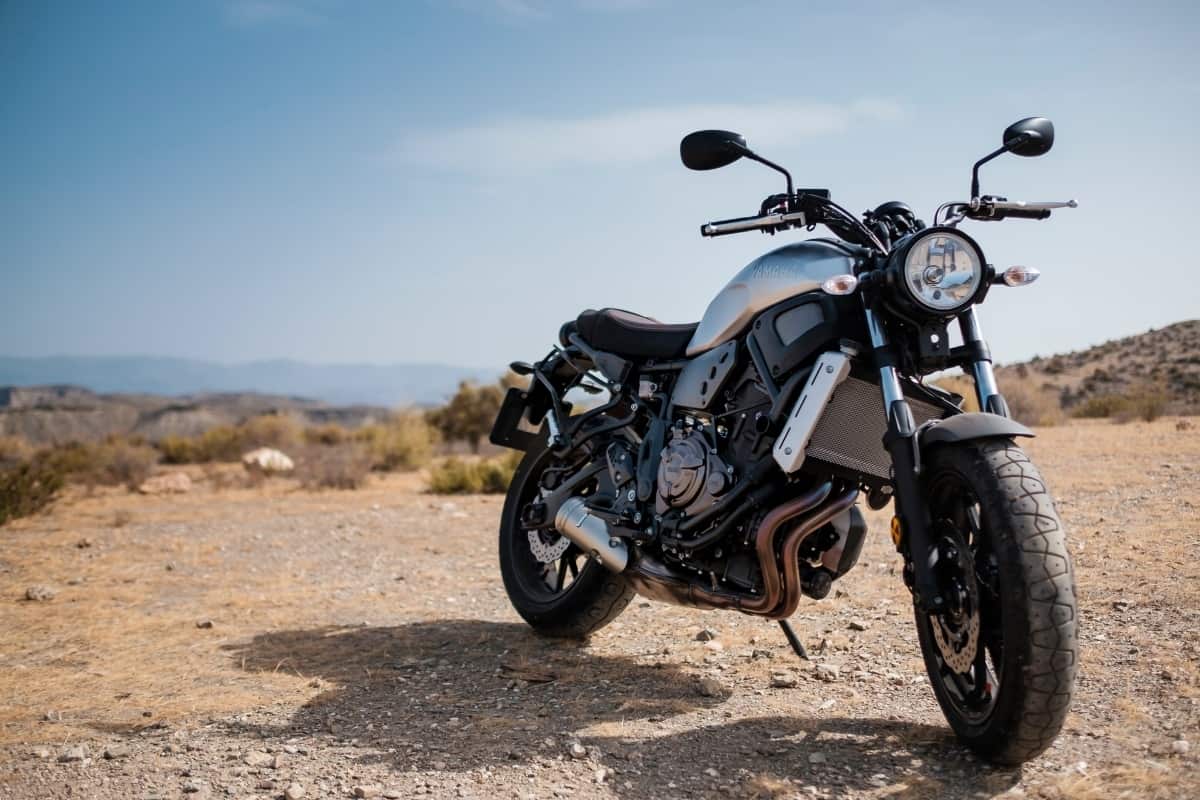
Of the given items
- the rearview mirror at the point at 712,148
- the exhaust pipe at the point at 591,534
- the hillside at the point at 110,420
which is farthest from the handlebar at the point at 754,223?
the hillside at the point at 110,420

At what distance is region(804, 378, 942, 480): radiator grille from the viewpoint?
12.4 feet

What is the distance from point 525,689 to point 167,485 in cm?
1233

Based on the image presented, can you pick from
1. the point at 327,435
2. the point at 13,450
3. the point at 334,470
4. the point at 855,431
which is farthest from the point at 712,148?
the point at 13,450

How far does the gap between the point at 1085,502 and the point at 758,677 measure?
13.1 feet

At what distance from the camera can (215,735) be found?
4.01 metres

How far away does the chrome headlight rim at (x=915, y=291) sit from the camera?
3393mm

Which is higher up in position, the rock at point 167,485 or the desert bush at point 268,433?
the desert bush at point 268,433

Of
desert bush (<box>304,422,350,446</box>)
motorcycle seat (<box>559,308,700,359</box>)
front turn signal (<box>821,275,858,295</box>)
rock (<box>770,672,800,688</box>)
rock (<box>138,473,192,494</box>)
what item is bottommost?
rock (<box>138,473,192,494</box>)

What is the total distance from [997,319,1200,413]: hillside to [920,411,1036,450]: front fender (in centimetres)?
1353

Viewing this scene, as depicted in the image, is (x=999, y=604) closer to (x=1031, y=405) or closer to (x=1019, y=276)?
(x=1019, y=276)

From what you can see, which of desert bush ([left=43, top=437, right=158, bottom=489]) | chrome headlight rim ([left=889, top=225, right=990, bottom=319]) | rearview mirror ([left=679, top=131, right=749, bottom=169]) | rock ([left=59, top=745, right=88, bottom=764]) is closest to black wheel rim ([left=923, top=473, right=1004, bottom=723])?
A: chrome headlight rim ([left=889, top=225, right=990, bottom=319])

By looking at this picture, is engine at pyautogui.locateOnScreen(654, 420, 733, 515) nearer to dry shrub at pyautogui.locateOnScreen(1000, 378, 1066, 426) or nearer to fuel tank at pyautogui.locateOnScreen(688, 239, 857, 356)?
fuel tank at pyautogui.locateOnScreen(688, 239, 857, 356)

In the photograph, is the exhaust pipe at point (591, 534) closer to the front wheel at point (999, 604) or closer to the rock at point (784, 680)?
the rock at point (784, 680)

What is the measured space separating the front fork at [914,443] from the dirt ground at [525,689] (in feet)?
2.09
